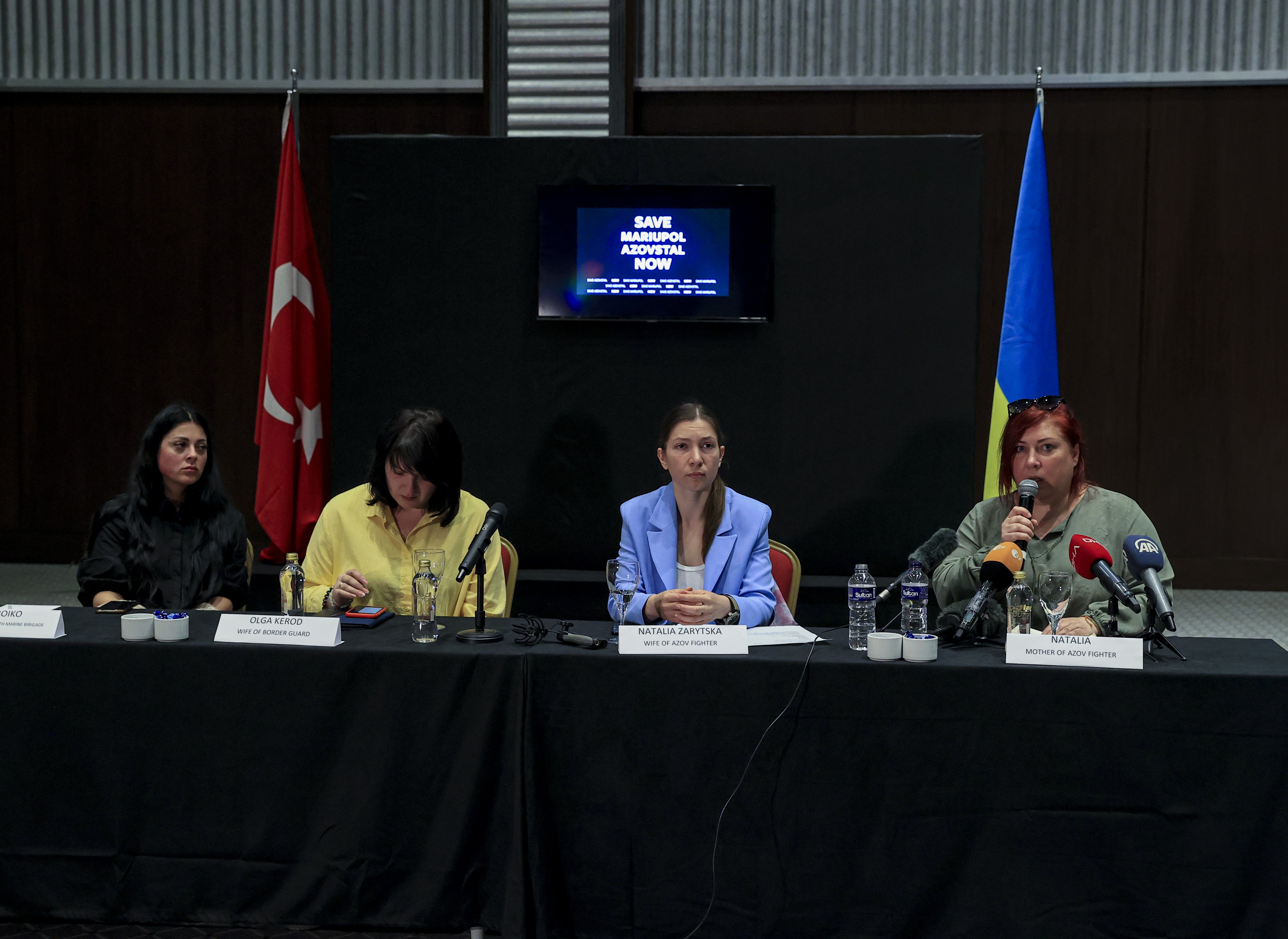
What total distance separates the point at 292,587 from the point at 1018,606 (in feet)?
5.21

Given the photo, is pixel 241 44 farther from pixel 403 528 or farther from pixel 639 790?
pixel 639 790

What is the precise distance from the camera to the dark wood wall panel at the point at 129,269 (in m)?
6.11

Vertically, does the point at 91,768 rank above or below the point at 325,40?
below

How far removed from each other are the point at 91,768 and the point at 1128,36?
5913mm

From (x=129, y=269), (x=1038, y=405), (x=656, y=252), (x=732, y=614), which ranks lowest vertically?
(x=732, y=614)

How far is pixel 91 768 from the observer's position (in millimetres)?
2078

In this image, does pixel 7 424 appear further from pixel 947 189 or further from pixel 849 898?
pixel 849 898

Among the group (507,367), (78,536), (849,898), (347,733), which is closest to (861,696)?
(849,898)

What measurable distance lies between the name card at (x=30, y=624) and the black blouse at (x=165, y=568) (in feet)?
1.77

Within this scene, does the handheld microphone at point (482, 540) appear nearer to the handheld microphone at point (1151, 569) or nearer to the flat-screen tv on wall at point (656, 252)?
the handheld microphone at point (1151, 569)

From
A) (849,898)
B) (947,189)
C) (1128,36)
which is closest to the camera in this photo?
(849,898)

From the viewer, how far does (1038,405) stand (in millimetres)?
2514

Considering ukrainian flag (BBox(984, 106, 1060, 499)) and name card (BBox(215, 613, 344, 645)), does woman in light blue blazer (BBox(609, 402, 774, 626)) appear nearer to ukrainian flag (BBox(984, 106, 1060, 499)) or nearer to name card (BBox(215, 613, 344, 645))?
Answer: name card (BBox(215, 613, 344, 645))

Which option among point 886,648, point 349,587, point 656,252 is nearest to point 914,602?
point 886,648
